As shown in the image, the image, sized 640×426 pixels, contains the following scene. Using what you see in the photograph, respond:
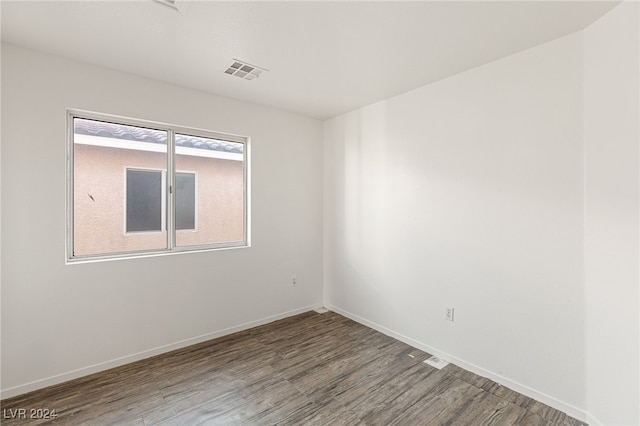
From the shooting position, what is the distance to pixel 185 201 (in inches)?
120

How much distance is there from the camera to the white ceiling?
68.4 inches

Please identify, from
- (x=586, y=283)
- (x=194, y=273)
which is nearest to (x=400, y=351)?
(x=586, y=283)

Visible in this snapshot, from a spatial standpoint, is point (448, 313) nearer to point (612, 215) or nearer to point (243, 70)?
point (612, 215)

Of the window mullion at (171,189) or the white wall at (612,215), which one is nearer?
the white wall at (612,215)

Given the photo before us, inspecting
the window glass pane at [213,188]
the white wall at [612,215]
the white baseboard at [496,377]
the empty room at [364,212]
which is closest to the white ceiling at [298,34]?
the empty room at [364,212]

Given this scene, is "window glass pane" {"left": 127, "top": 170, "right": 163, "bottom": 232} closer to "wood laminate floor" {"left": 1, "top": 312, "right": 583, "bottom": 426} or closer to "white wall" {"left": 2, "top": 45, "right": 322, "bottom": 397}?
"white wall" {"left": 2, "top": 45, "right": 322, "bottom": 397}

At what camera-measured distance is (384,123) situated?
3211mm

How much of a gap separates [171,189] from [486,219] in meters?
2.99

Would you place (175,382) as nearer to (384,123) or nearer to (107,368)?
(107,368)

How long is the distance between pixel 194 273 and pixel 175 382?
100 cm

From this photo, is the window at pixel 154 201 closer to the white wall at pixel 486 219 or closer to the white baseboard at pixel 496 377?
the white wall at pixel 486 219

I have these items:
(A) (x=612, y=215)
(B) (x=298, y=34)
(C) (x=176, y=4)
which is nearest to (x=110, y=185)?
(C) (x=176, y=4)

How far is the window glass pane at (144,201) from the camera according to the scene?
8.93ft

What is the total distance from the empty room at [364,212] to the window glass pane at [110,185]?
2cm
